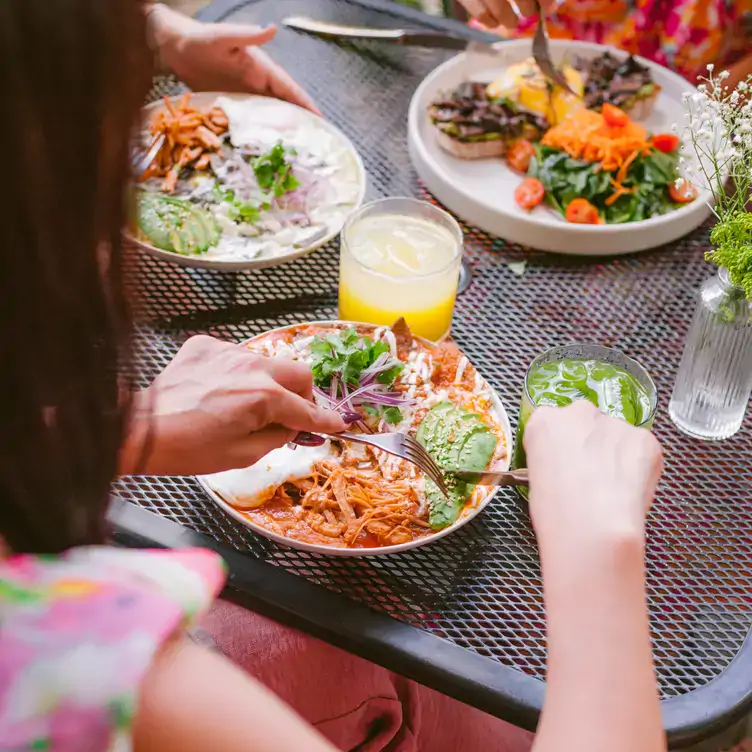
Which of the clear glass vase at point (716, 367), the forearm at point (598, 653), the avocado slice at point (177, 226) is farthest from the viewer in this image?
the avocado slice at point (177, 226)

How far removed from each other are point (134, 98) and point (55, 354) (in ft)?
0.63

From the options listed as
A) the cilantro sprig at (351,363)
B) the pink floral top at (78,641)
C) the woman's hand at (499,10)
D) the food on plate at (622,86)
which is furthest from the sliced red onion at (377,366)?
the woman's hand at (499,10)

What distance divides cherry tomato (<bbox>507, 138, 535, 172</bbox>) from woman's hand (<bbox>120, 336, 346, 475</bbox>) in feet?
2.77

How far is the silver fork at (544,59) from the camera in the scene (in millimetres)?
1760

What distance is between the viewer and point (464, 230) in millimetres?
1571

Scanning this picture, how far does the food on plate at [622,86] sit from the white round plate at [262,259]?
0.55 metres

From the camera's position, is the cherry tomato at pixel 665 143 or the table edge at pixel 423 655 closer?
the table edge at pixel 423 655

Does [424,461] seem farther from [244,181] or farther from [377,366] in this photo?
[244,181]

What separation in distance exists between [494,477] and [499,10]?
1.25m

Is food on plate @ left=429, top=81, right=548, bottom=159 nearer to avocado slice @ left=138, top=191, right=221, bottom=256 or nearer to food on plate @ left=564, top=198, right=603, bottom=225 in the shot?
food on plate @ left=564, top=198, right=603, bottom=225

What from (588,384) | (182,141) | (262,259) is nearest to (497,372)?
(588,384)

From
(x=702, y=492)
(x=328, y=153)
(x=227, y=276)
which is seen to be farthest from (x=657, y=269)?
(x=227, y=276)

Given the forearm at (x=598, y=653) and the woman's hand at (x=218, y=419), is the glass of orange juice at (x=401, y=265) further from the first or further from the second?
the forearm at (x=598, y=653)

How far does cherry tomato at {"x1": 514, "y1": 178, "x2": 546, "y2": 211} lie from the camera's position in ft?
5.25
